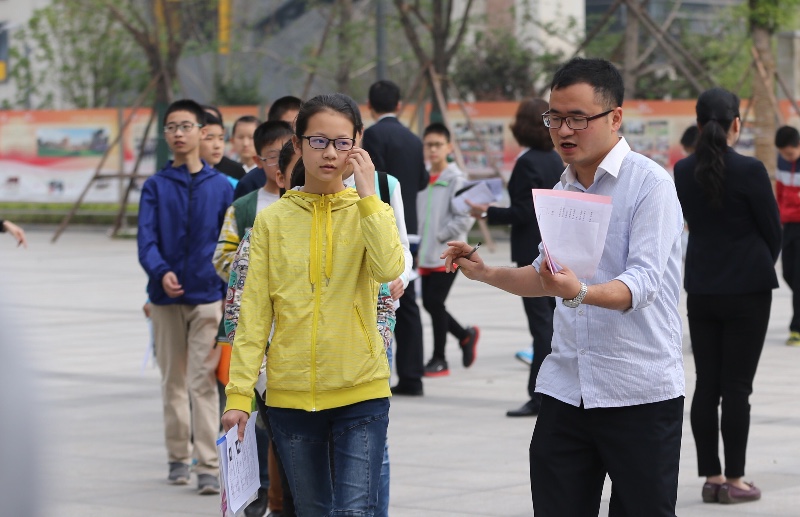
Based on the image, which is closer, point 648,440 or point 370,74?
point 648,440

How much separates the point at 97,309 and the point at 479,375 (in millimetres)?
5819

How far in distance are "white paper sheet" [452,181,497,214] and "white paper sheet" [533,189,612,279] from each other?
5.28 meters

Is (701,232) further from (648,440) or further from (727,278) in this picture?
(648,440)

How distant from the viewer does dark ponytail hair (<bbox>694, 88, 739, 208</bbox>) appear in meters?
6.20

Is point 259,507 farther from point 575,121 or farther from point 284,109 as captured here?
point 575,121

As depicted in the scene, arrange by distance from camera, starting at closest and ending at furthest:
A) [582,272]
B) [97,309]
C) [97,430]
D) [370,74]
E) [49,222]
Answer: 1. [582,272]
2. [97,430]
3. [97,309]
4. [49,222]
5. [370,74]

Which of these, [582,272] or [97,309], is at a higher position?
[582,272]

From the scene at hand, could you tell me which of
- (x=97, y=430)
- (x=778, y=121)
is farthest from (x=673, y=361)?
(x=778, y=121)

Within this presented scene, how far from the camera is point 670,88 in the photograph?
3256 centimetres

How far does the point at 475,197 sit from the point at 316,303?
15.3 feet

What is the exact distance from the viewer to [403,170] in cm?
953

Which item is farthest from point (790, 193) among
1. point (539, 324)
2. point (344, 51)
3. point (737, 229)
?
point (344, 51)

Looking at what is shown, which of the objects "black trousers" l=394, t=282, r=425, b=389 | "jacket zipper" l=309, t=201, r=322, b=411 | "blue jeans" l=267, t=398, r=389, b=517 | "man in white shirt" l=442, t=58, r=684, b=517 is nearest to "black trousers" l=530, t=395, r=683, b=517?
"man in white shirt" l=442, t=58, r=684, b=517

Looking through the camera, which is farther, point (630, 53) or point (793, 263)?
point (630, 53)
